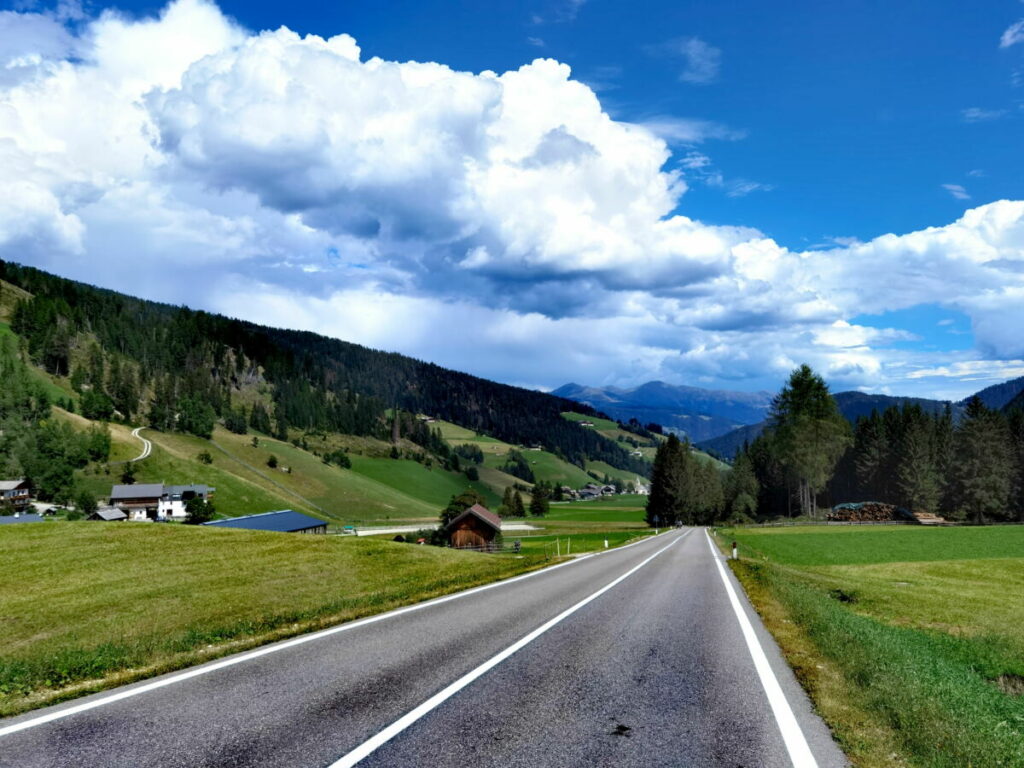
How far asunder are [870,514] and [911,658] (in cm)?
10502

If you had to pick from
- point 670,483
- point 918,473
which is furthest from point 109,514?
point 918,473

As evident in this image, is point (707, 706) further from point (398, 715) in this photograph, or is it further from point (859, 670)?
point (398, 715)

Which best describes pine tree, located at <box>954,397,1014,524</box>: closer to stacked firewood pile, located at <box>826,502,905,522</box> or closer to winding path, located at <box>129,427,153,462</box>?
stacked firewood pile, located at <box>826,502,905,522</box>

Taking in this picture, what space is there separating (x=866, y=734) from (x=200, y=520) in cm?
12246

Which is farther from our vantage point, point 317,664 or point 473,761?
point 317,664

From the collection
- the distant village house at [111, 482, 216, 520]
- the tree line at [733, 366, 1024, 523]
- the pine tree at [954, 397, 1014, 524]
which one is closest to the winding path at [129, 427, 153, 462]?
the distant village house at [111, 482, 216, 520]

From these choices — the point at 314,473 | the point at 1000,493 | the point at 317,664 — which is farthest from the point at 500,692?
the point at 314,473

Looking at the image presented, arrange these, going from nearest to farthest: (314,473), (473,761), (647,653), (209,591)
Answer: (473,761) < (647,653) < (209,591) < (314,473)

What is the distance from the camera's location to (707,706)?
791 cm

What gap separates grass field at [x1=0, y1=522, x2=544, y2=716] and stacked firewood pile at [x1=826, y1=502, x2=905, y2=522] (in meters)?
92.2

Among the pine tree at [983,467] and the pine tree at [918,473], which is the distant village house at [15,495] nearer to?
the pine tree at [918,473]

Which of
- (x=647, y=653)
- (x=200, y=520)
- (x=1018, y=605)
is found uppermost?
(x=647, y=653)

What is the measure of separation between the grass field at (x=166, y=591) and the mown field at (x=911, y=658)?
9.73 metres

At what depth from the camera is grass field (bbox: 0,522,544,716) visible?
397 inches
